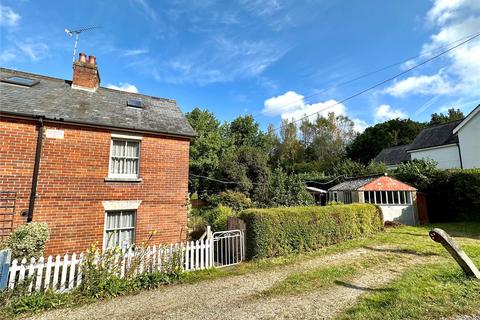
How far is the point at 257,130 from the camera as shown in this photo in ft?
145

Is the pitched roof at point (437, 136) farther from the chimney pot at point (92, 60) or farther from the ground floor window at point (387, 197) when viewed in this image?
the chimney pot at point (92, 60)

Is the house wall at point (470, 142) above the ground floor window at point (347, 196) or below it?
above

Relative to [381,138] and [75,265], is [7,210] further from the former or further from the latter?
[381,138]

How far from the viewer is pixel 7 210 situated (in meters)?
7.79

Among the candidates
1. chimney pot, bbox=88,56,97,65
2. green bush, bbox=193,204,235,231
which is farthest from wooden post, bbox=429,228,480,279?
chimney pot, bbox=88,56,97,65

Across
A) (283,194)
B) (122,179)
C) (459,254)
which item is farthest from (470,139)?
(122,179)

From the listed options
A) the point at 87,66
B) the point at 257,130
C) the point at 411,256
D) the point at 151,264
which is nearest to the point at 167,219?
the point at 151,264

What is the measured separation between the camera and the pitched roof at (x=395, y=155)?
3316 centimetres

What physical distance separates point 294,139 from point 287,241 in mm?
40659

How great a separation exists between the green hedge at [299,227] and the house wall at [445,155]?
59.1 ft

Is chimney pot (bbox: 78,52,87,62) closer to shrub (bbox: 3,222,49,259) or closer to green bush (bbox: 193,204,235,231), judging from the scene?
shrub (bbox: 3,222,49,259)

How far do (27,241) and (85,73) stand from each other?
846 centimetres

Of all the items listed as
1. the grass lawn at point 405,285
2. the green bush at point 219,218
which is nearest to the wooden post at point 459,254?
the grass lawn at point 405,285

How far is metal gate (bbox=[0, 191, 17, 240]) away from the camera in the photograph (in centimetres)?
766
